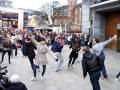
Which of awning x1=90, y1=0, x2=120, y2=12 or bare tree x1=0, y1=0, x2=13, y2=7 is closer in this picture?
awning x1=90, y1=0, x2=120, y2=12

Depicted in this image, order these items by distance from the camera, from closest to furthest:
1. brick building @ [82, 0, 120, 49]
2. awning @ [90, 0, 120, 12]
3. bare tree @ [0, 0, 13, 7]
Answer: awning @ [90, 0, 120, 12] < brick building @ [82, 0, 120, 49] < bare tree @ [0, 0, 13, 7]

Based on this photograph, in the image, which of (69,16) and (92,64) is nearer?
(92,64)

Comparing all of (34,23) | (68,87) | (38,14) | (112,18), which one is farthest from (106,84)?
(34,23)

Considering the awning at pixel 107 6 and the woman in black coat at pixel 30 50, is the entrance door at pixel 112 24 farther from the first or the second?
the woman in black coat at pixel 30 50

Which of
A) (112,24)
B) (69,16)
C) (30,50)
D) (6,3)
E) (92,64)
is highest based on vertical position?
(6,3)

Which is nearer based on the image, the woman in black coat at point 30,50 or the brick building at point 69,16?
the woman in black coat at point 30,50

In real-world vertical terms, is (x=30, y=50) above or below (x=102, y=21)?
below

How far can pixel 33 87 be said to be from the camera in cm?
1120

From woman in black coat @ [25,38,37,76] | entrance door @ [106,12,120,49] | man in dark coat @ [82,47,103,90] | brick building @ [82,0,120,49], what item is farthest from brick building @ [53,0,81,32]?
man in dark coat @ [82,47,103,90]

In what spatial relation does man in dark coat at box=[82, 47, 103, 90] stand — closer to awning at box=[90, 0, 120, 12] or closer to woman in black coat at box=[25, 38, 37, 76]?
woman in black coat at box=[25, 38, 37, 76]

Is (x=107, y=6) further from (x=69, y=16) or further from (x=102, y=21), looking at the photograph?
(x=69, y=16)

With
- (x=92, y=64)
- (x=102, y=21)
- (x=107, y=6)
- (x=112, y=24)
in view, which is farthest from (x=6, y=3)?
(x=92, y=64)

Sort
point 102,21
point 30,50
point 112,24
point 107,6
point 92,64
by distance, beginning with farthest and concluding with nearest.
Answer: point 102,21
point 112,24
point 107,6
point 30,50
point 92,64

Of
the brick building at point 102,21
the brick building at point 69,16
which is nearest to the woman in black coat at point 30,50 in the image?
the brick building at point 102,21
